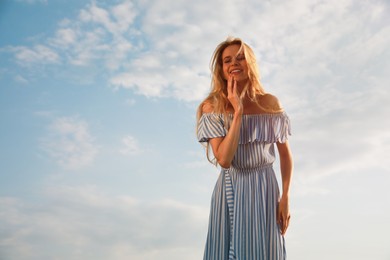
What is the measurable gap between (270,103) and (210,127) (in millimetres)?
589

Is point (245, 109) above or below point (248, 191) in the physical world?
above

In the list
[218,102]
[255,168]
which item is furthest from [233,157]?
[218,102]

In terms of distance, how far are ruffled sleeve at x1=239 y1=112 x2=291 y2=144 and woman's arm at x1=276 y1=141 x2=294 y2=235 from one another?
0.29 feet

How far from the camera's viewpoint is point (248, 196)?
402 cm

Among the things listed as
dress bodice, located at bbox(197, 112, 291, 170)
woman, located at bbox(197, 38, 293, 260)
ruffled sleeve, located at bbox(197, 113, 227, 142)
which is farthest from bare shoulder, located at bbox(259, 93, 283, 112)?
ruffled sleeve, located at bbox(197, 113, 227, 142)

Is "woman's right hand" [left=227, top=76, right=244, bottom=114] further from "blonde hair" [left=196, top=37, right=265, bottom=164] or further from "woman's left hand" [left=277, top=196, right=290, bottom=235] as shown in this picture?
"woman's left hand" [left=277, top=196, right=290, bottom=235]

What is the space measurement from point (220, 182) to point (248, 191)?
0.28 m

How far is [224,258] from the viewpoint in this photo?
4.05 metres

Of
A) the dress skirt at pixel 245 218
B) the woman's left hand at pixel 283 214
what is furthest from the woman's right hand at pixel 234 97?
the woman's left hand at pixel 283 214

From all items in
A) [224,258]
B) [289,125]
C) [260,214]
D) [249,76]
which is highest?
[249,76]

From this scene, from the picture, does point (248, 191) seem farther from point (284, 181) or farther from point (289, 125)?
point (289, 125)

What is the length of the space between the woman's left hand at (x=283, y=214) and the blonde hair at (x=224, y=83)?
0.68m

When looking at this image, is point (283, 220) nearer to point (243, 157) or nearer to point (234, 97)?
point (243, 157)

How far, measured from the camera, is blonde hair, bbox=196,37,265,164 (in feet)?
13.7
